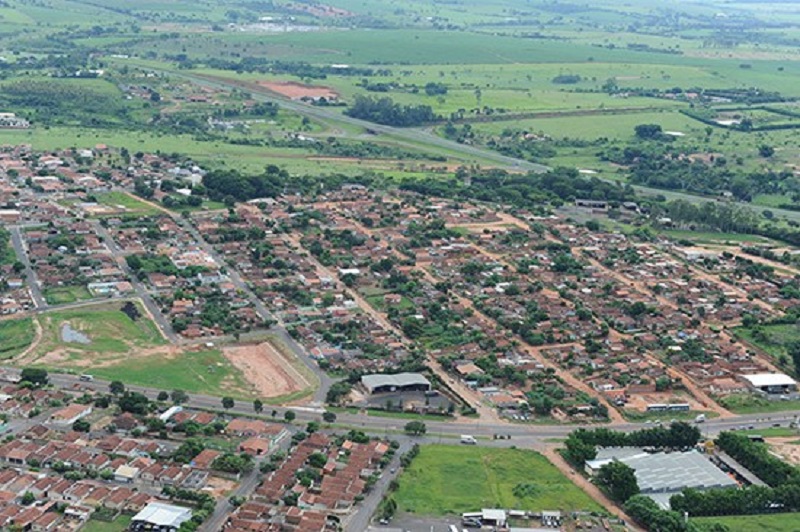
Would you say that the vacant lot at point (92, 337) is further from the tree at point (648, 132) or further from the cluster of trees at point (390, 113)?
the tree at point (648, 132)

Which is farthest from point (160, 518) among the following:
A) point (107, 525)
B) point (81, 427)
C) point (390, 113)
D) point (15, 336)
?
point (390, 113)

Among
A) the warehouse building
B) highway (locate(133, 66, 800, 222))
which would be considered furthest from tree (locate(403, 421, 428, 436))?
highway (locate(133, 66, 800, 222))

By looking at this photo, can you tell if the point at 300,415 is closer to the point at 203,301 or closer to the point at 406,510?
the point at 406,510

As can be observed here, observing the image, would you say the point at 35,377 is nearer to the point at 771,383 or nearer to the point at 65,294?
the point at 65,294

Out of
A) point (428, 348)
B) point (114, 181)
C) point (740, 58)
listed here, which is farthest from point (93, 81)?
point (740, 58)

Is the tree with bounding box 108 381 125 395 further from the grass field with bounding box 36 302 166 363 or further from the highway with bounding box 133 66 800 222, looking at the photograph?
the highway with bounding box 133 66 800 222

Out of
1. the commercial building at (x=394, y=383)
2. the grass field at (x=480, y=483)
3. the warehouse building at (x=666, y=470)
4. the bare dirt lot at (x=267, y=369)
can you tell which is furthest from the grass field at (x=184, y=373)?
the warehouse building at (x=666, y=470)
